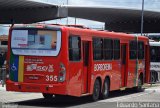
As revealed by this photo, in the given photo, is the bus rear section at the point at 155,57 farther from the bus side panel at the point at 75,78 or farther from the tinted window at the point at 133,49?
the bus side panel at the point at 75,78

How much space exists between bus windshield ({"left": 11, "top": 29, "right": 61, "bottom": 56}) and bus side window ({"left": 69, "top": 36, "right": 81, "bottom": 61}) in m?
0.58

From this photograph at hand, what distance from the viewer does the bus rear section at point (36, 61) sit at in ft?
58.8

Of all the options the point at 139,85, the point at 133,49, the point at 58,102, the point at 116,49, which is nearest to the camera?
the point at 58,102

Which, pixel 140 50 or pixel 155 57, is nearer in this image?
pixel 140 50

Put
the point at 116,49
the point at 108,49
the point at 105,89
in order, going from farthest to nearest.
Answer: the point at 116,49 < the point at 108,49 < the point at 105,89

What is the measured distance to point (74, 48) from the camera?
1862cm

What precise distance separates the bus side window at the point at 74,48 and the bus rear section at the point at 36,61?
53 centimetres

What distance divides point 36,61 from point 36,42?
0.68 m

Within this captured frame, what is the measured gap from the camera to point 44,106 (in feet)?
58.9

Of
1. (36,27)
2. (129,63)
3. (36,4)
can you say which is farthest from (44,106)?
(36,4)

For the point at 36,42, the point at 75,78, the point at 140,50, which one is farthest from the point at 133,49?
the point at 36,42

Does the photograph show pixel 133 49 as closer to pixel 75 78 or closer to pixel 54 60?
pixel 75 78

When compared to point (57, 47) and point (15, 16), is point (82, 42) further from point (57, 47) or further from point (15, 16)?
point (15, 16)

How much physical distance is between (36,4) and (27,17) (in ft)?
25.9
